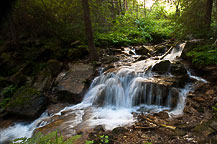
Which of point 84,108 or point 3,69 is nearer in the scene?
point 84,108

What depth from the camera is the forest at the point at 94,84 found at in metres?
3.71

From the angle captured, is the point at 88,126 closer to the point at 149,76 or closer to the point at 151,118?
the point at 151,118

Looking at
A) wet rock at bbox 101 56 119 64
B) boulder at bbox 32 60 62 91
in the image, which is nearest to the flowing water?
wet rock at bbox 101 56 119 64

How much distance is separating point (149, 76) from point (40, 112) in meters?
5.47

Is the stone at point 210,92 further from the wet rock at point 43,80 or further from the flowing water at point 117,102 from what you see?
the wet rock at point 43,80

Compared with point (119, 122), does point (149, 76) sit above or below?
above

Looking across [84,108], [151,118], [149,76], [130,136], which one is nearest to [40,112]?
[84,108]

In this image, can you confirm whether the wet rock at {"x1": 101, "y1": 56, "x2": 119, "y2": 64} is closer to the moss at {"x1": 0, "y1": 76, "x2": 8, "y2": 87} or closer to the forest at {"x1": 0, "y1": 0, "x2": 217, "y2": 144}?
the forest at {"x1": 0, "y1": 0, "x2": 217, "y2": 144}

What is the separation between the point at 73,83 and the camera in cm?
708

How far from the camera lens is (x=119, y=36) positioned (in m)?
13.3

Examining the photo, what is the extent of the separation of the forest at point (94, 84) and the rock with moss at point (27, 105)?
45 mm

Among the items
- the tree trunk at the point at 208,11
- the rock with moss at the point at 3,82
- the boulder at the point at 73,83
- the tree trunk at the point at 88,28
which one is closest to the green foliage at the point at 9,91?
the rock with moss at the point at 3,82

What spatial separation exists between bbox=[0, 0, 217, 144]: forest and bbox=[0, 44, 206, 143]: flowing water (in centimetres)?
4

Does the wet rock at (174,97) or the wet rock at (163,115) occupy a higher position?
the wet rock at (174,97)
